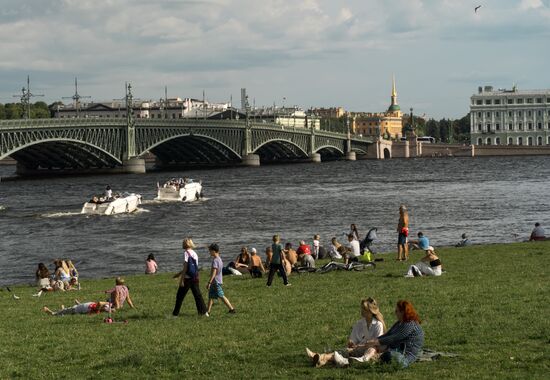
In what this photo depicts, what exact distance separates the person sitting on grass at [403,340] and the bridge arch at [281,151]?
461ft

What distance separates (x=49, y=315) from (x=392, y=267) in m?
8.32

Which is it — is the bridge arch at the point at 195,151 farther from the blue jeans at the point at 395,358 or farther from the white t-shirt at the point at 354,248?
the blue jeans at the point at 395,358

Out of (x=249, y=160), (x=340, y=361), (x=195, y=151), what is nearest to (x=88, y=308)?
(x=340, y=361)


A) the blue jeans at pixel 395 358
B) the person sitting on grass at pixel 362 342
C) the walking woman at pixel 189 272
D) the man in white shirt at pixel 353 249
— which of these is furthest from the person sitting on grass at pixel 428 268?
the blue jeans at pixel 395 358

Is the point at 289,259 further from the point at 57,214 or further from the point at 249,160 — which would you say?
the point at 249,160

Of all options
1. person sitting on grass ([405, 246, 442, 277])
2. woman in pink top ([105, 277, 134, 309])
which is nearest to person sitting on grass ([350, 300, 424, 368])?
woman in pink top ([105, 277, 134, 309])

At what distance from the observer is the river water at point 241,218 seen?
39250mm

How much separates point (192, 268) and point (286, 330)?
2323mm

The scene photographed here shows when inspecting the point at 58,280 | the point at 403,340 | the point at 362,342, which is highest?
the point at 403,340

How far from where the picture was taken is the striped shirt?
12453 millimetres

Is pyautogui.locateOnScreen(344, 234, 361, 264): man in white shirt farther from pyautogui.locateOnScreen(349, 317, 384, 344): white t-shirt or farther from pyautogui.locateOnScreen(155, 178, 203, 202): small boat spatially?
pyautogui.locateOnScreen(155, 178, 203, 202): small boat

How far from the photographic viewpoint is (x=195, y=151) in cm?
14362

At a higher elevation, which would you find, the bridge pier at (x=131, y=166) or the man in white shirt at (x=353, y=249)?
the bridge pier at (x=131, y=166)

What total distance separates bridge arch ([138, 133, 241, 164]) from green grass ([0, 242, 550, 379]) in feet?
358
